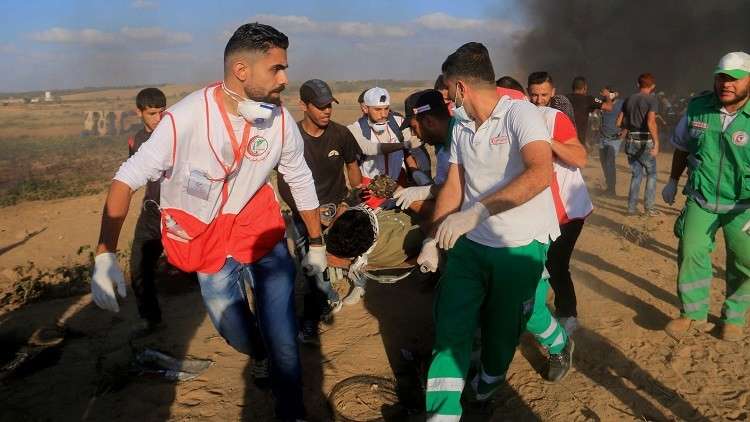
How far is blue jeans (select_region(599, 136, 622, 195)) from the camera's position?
362 inches

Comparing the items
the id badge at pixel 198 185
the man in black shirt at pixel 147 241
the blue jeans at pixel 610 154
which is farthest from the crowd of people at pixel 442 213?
the blue jeans at pixel 610 154

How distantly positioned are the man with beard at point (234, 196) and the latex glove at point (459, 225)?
111 cm

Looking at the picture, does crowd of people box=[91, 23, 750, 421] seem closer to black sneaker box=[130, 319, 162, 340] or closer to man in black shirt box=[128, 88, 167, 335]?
man in black shirt box=[128, 88, 167, 335]

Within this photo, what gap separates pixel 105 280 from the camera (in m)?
2.55

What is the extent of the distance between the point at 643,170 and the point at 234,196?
7265 millimetres

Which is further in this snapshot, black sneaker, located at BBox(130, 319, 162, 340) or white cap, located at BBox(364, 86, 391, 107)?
white cap, located at BBox(364, 86, 391, 107)

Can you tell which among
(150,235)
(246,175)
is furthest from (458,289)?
(150,235)

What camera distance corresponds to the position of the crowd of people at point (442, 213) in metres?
2.72

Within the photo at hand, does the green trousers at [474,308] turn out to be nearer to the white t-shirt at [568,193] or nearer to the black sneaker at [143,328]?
the white t-shirt at [568,193]

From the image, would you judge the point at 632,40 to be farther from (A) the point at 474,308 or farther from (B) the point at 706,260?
(A) the point at 474,308

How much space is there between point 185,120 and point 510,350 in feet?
7.39

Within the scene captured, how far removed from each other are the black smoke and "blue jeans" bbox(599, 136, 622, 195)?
49.0 feet

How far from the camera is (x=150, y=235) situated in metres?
4.45

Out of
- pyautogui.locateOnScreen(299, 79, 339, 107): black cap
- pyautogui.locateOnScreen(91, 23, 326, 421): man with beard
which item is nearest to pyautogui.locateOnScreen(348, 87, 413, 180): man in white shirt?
pyautogui.locateOnScreen(299, 79, 339, 107): black cap
